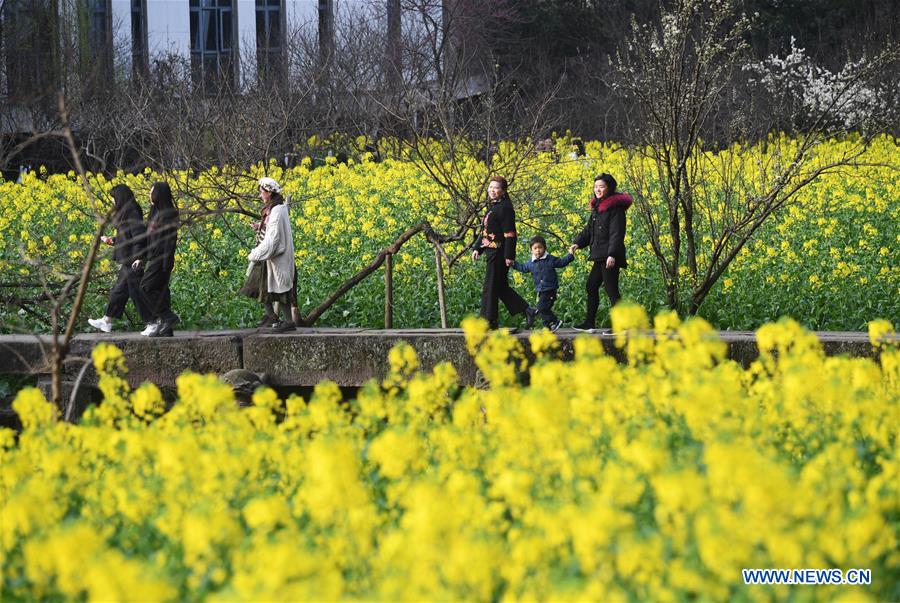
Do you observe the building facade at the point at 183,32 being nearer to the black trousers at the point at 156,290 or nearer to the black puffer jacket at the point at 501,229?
the black trousers at the point at 156,290

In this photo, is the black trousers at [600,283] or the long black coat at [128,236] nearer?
the long black coat at [128,236]

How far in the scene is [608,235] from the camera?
11641mm

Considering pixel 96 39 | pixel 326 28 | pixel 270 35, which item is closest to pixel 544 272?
pixel 326 28

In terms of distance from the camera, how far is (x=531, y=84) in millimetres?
36125

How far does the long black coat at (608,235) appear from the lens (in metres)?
11.5

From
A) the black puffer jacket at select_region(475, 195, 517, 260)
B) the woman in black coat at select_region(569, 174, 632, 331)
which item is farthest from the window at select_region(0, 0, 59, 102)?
→ the woman in black coat at select_region(569, 174, 632, 331)

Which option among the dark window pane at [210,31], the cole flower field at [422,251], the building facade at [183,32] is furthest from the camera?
the dark window pane at [210,31]

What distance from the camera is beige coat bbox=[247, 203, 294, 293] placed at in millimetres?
11070

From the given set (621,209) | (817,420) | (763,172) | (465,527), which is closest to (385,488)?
(465,527)

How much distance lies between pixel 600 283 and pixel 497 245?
1.03 m

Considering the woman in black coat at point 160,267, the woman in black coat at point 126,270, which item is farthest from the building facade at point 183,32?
the woman in black coat at point 160,267

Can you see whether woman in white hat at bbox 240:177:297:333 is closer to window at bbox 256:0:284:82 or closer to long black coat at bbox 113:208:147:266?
long black coat at bbox 113:208:147:266

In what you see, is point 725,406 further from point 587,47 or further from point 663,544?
point 587,47

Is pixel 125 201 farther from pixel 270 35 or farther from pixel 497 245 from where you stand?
pixel 270 35
